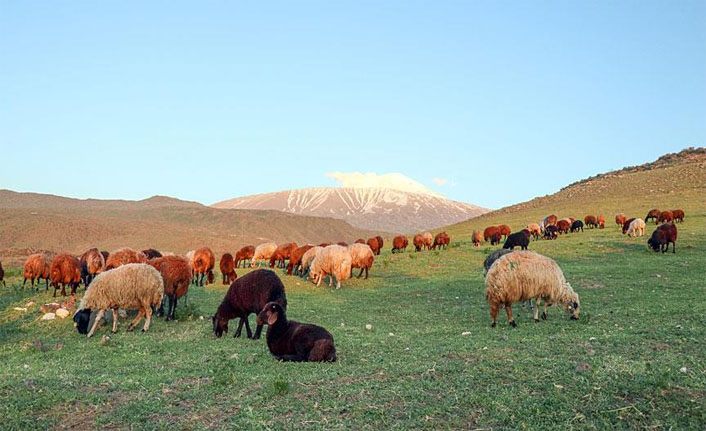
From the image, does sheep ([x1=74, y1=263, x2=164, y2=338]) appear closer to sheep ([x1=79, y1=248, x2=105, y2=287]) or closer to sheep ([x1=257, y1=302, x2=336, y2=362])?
sheep ([x1=257, y1=302, x2=336, y2=362])

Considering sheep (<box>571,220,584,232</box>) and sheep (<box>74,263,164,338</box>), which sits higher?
sheep (<box>571,220,584,232</box>)

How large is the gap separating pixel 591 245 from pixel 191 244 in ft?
129

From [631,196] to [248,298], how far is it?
5151cm

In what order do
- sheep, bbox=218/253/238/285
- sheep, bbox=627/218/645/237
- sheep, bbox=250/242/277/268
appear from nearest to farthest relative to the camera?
1. sheep, bbox=218/253/238/285
2. sheep, bbox=627/218/645/237
3. sheep, bbox=250/242/277/268

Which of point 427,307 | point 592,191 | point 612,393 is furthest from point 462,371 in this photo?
point 592,191

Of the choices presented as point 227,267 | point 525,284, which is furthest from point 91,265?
point 525,284

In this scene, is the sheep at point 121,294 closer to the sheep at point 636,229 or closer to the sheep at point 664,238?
the sheep at point 664,238

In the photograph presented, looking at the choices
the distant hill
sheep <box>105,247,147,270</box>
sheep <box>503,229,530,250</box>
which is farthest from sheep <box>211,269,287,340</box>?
the distant hill

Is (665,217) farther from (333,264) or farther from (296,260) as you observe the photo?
(333,264)

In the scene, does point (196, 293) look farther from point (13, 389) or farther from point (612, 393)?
point (612, 393)

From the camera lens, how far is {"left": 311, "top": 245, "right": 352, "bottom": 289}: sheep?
2173 centimetres

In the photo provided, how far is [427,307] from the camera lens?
15695mm

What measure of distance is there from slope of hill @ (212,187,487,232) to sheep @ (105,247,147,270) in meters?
120

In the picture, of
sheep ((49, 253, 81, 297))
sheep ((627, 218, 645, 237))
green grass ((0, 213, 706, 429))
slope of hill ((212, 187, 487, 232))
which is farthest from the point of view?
slope of hill ((212, 187, 487, 232))
